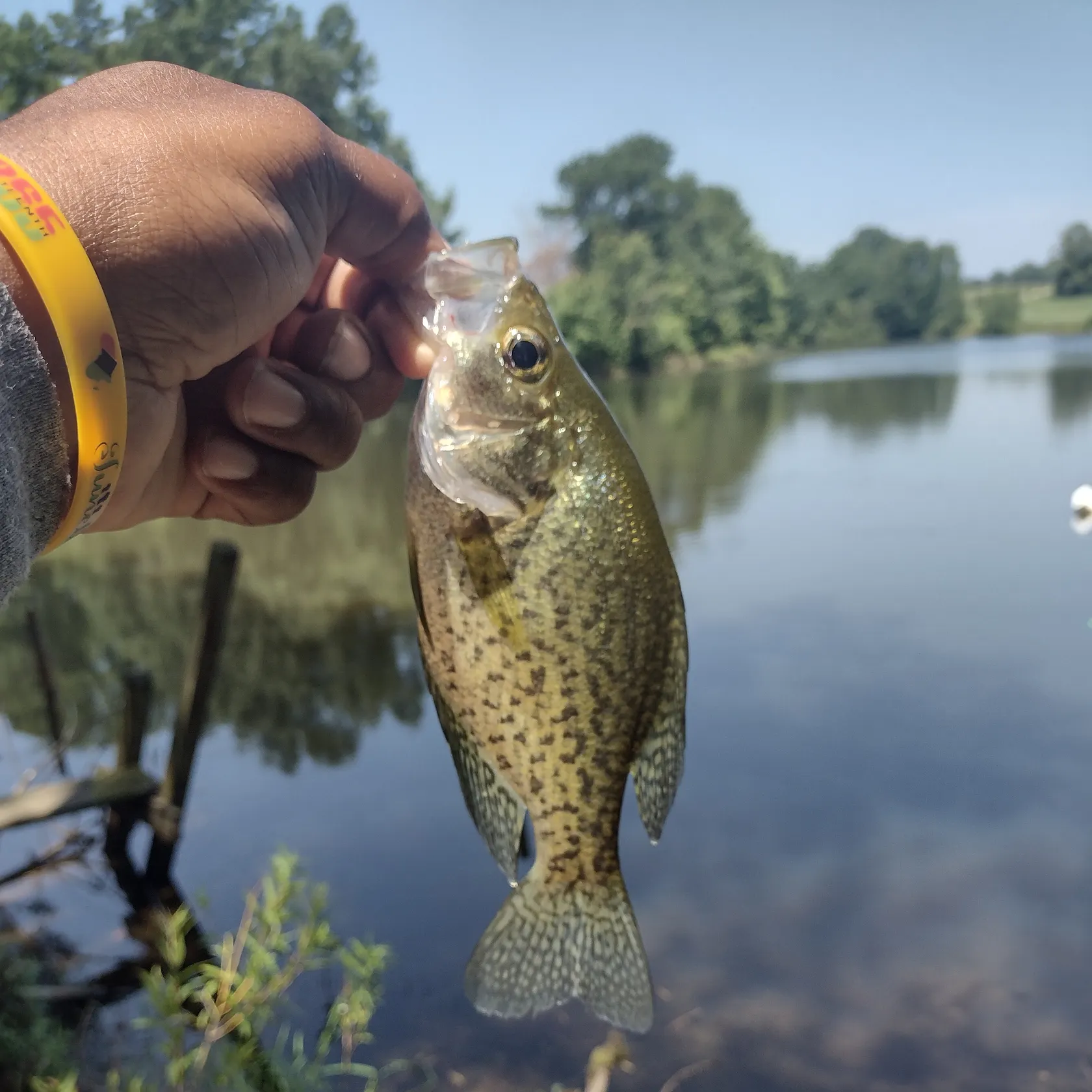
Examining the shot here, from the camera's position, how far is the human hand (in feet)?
5.81

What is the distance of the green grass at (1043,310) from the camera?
74375 millimetres

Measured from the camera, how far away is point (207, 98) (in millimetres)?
Answer: 1940

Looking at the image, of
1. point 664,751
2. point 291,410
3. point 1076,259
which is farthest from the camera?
point 1076,259

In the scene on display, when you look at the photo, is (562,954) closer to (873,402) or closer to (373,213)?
(373,213)

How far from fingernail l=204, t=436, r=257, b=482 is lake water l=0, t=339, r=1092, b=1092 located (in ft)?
15.8

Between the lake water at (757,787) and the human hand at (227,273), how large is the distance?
15.9ft

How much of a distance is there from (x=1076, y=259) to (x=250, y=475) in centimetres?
8218

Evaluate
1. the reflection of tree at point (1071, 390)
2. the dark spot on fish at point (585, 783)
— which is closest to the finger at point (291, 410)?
the dark spot on fish at point (585, 783)

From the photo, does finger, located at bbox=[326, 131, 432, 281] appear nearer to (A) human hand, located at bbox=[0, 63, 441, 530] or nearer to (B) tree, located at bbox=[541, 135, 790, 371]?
(A) human hand, located at bbox=[0, 63, 441, 530]

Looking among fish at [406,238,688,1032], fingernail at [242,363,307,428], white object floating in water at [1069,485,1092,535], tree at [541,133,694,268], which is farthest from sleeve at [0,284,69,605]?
tree at [541,133,694,268]

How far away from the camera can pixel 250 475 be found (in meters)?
2.50

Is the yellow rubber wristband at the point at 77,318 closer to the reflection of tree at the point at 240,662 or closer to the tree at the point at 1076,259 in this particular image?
the reflection of tree at the point at 240,662

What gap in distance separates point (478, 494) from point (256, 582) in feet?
48.0

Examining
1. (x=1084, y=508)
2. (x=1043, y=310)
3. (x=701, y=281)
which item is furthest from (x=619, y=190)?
(x=1084, y=508)
